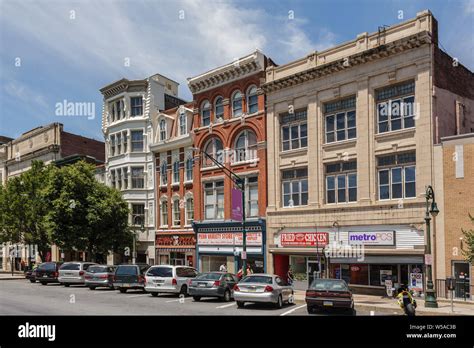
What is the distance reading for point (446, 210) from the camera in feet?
87.9

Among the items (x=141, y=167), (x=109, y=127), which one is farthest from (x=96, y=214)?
(x=109, y=127)

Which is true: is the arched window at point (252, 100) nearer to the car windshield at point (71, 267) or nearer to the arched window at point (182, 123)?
the arched window at point (182, 123)

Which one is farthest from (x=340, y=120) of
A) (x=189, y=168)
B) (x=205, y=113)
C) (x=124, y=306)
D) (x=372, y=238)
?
(x=124, y=306)

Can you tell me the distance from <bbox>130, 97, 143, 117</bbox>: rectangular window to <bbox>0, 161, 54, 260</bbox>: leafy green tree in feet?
28.6

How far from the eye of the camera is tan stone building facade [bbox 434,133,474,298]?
85.6 feet

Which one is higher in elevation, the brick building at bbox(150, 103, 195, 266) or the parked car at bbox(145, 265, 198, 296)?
the brick building at bbox(150, 103, 195, 266)

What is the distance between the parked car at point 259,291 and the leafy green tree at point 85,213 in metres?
22.5

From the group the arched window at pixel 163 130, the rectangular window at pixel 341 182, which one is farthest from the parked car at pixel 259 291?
the arched window at pixel 163 130

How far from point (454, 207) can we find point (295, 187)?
34.7ft

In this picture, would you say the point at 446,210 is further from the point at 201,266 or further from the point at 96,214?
the point at 96,214

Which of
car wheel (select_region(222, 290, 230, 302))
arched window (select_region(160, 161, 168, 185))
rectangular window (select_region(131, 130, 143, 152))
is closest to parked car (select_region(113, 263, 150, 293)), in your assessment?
car wheel (select_region(222, 290, 230, 302))

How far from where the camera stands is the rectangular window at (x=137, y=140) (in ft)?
154

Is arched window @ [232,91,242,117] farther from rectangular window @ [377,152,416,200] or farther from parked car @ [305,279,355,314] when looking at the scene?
parked car @ [305,279,355,314]
